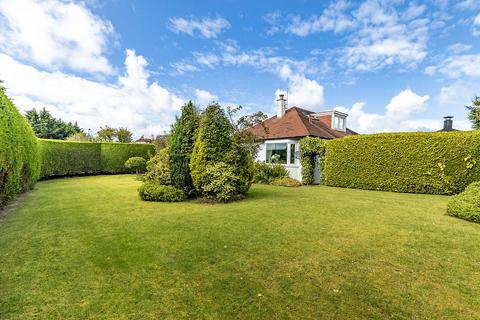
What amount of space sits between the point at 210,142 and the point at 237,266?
5.88 metres

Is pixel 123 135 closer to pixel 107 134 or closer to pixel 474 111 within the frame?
pixel 107 134

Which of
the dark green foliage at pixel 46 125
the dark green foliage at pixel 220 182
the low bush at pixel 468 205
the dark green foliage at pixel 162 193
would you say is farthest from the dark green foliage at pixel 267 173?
the dark green foliage at pixel 46 125

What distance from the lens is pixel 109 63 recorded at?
13469mm

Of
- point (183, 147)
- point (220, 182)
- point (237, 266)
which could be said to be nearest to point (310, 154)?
point (220, 182)

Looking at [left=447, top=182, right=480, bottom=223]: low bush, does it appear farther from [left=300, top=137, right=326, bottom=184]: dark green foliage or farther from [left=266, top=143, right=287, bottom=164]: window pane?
[left=266, top=143, right=287, bottom=164]: window pane

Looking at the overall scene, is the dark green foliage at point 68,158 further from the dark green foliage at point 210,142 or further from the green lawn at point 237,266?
the dark green foliage at point 210,142

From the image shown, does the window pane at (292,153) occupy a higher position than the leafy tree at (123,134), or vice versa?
the leafy tree at (123,134)

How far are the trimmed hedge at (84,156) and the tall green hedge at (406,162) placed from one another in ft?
40.5

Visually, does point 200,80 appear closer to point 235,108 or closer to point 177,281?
point 235,108

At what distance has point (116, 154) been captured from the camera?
2092 cm

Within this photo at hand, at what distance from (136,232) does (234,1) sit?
1069cm

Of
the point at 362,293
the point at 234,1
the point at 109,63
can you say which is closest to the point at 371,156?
the point at 234,1

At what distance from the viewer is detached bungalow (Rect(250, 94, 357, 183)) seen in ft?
55.0

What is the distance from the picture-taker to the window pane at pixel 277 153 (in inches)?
683
